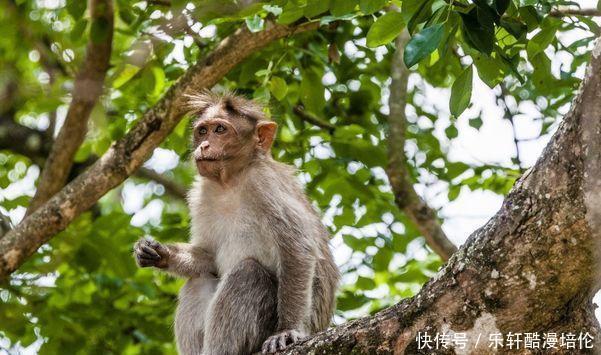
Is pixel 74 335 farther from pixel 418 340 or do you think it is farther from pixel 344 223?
pixel 418 340

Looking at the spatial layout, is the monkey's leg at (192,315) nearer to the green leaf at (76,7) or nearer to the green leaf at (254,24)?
the green leaf at (254,24)

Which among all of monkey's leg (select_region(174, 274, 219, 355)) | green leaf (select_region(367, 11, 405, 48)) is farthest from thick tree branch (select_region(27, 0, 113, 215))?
green leaf (select_region(367, 11, 405, 48))

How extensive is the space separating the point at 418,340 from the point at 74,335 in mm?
6482

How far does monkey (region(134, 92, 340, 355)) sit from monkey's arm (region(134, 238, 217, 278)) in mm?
11

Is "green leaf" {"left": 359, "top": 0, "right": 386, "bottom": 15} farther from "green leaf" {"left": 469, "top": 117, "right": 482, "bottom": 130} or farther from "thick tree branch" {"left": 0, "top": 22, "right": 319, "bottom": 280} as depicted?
"green leaf" {"left": 469, "top": 117, "right": 482, "bottom": 130}

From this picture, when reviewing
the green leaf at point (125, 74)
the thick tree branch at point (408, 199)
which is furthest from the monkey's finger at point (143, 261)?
the thick tree branch at point (408, 199)

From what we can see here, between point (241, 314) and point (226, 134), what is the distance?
6.96 ft

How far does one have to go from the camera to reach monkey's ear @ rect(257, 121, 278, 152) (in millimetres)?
9844

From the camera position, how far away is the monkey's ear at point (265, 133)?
9844mm

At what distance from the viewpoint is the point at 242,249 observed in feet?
30.6

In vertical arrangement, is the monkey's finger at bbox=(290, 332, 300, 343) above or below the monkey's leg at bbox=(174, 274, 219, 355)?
below

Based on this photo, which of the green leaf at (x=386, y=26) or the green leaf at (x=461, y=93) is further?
the green leaf at (x=386, y=26)

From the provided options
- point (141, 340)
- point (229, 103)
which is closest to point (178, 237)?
point (141, 340)

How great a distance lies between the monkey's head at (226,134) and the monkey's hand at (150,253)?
915mm
